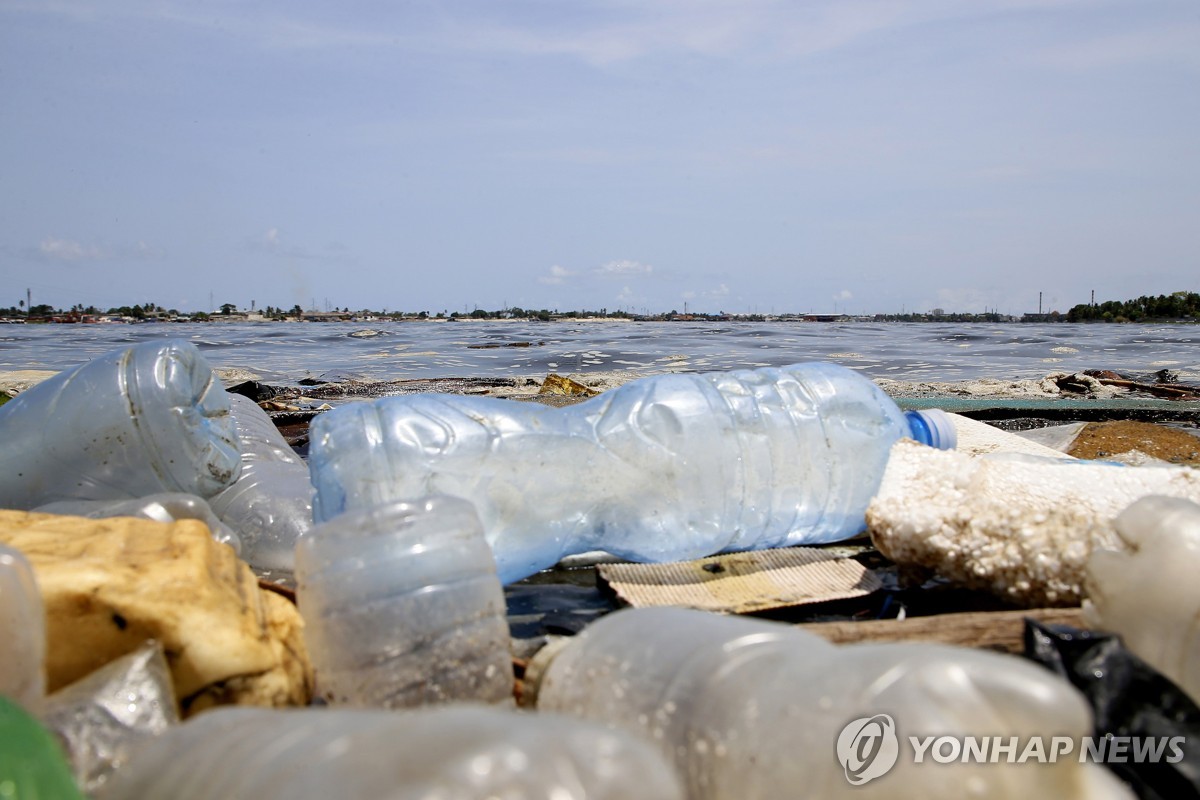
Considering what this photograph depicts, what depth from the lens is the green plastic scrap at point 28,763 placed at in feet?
3.05

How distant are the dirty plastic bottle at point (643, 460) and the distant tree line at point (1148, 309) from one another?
70855 millimetres

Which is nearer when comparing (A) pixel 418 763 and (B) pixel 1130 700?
(A) pixel 418 763

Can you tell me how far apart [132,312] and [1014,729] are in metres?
107

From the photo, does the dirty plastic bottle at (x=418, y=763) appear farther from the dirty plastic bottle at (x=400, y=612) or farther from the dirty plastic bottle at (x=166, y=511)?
the dirty plastic bottle at (x=166, y=511)

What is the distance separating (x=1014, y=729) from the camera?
1.03m

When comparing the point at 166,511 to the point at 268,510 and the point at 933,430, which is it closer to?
the point at 268,510

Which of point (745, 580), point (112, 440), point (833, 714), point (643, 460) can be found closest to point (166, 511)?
point (112, 440)

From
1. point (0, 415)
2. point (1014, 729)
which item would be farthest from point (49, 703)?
point (0, 415)

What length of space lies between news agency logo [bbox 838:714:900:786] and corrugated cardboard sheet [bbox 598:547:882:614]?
4.52 feet

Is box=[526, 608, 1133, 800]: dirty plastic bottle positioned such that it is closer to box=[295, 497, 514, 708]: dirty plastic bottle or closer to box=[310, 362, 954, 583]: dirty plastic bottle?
box=[295, 497, 514, 708]: dirty plastic bottle
